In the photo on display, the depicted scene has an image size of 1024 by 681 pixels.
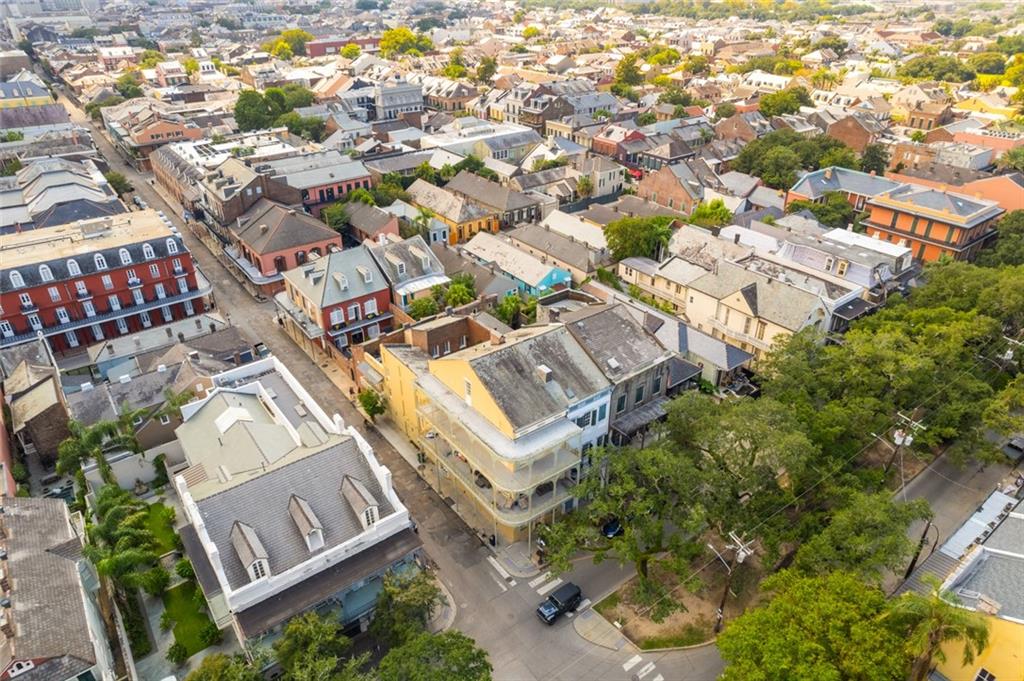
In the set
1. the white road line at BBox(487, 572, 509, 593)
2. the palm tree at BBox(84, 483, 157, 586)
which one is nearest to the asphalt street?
the white road line at BBox(487, 572, 509, 593)

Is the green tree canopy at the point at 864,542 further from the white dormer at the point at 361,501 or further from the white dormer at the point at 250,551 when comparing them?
the white dormer at the point at 250,551

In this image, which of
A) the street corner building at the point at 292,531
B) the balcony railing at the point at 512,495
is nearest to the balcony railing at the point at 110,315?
the street corner building at the point at 292,531

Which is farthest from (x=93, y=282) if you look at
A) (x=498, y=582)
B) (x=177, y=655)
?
(x=498, y=582)

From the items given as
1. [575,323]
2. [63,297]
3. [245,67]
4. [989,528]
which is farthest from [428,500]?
[245,67]

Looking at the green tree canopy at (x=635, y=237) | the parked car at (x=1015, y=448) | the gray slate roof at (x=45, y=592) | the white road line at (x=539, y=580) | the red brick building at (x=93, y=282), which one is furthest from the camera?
the green tree canopy at (x=635, y=237)

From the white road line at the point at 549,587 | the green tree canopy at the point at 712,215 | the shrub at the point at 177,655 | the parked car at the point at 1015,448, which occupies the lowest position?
the white road line at the point at 549,587

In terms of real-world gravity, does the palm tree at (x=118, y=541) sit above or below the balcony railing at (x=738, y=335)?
above
